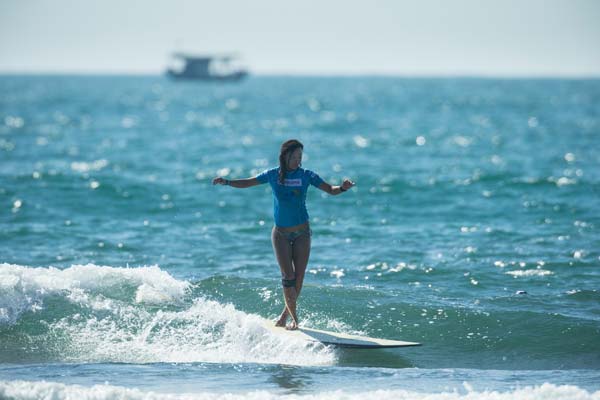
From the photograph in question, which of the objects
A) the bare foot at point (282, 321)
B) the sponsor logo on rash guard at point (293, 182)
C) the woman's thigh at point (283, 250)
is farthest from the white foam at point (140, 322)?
the sponsor logo on rash guard at point (293, 182)

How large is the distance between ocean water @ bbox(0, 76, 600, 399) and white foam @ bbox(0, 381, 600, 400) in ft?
0.08

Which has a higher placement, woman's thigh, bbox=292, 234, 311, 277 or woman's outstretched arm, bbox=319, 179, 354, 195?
woman's outstretched arm, bbox=319, 179, 354, 195

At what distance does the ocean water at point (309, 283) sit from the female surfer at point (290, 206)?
0.84 metres

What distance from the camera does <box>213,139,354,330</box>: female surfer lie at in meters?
9.73

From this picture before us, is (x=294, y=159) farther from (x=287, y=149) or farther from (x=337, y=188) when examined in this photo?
(x=337, y=188)

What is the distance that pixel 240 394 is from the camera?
854 cm

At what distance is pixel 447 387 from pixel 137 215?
480 inches

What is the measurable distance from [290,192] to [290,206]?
0.17 metres

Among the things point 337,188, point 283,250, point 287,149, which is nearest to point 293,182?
point 287,149

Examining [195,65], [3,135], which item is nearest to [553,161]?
[3,135]

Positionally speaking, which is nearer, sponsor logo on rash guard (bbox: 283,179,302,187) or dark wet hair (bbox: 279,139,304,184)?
dark wet hair (bbox: 279,139,304,184)

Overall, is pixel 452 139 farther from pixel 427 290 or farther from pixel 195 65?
pixel 195 65

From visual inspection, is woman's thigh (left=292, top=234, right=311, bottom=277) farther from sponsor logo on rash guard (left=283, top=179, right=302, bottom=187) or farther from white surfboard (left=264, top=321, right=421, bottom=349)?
white surfboard (left=264, top=321, right=421, bottom=349)

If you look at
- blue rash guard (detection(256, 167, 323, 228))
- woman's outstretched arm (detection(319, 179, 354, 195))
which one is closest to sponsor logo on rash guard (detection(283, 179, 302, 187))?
blue rash guard (detection(256, 167, 323, 228))
